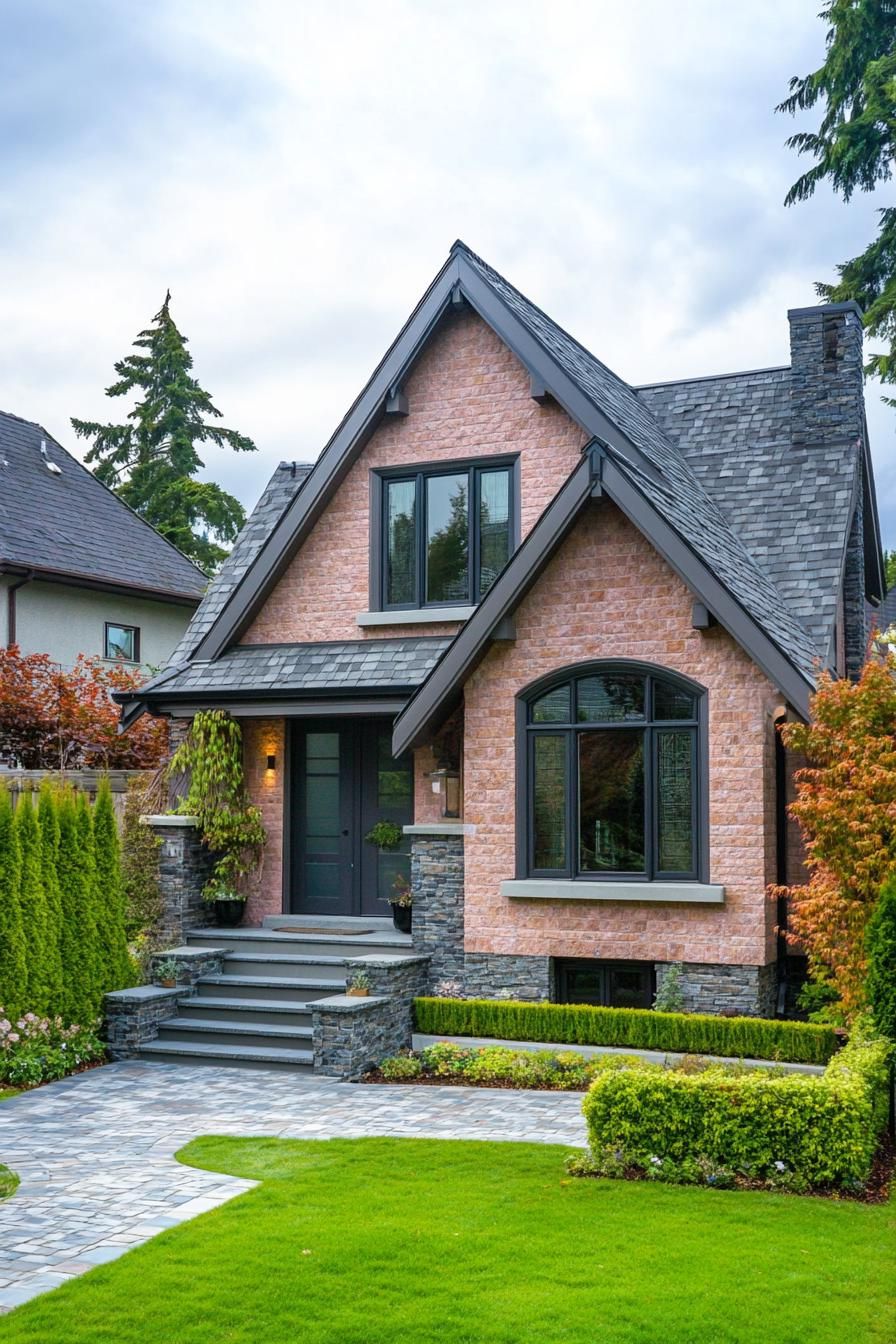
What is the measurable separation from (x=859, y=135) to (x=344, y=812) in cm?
1838

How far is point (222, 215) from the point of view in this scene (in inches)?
822

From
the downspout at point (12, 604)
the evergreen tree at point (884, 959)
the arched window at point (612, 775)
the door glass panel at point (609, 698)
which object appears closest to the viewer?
the evergreen tree at point (884, 959)

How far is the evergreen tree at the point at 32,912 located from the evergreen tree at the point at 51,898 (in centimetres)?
4

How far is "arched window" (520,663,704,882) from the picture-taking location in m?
12.4

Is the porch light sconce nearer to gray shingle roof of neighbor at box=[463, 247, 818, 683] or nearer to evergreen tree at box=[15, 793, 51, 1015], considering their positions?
gray shingle roof of neighbor at box=[463, 247, 818, 683]

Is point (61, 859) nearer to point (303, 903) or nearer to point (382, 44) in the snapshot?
point (303, 903)

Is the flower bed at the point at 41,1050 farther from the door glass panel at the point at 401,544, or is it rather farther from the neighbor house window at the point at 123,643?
the neighbor house window at the point at 123,643

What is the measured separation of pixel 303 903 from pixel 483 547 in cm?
483

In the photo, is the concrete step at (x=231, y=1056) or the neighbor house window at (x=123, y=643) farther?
the neighbor house window at (x=123, y=643)

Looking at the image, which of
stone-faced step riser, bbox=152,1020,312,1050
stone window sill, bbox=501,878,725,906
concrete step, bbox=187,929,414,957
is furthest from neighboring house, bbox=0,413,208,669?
stone window sill, bbox=501,878,725,906

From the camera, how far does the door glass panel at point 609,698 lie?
41.7 ft

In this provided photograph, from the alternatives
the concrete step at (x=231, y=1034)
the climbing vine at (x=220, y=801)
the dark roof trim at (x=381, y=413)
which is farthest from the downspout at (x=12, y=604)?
the concrete step at (x=231, y=1034)

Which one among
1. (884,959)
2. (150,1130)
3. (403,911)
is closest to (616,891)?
(403,911)

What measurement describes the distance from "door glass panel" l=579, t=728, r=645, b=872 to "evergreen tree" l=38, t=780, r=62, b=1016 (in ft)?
16.9
